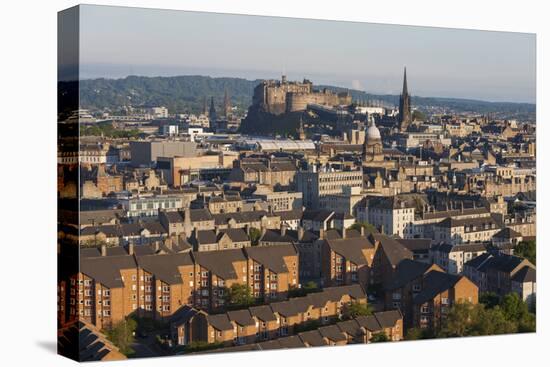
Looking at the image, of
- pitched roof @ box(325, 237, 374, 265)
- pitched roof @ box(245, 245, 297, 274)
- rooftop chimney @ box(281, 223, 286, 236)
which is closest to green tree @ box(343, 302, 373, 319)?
pitched roof @ box(325, 237, 374, 265)

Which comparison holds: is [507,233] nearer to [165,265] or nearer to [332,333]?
[332,333]

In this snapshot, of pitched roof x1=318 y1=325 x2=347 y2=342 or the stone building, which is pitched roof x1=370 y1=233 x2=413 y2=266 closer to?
pitched roof x1=318 y1=325 x2=347 y2=342

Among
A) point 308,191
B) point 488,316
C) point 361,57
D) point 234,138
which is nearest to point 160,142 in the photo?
point 234,138

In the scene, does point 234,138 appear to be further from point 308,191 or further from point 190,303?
point 190,303

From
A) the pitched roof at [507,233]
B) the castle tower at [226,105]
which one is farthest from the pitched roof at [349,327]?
the castle tower at [226,105]

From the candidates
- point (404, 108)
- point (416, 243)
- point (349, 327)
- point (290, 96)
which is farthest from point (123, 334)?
point (404, 108)

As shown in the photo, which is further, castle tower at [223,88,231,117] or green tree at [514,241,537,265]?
castle tower at [223,88,231,117]
